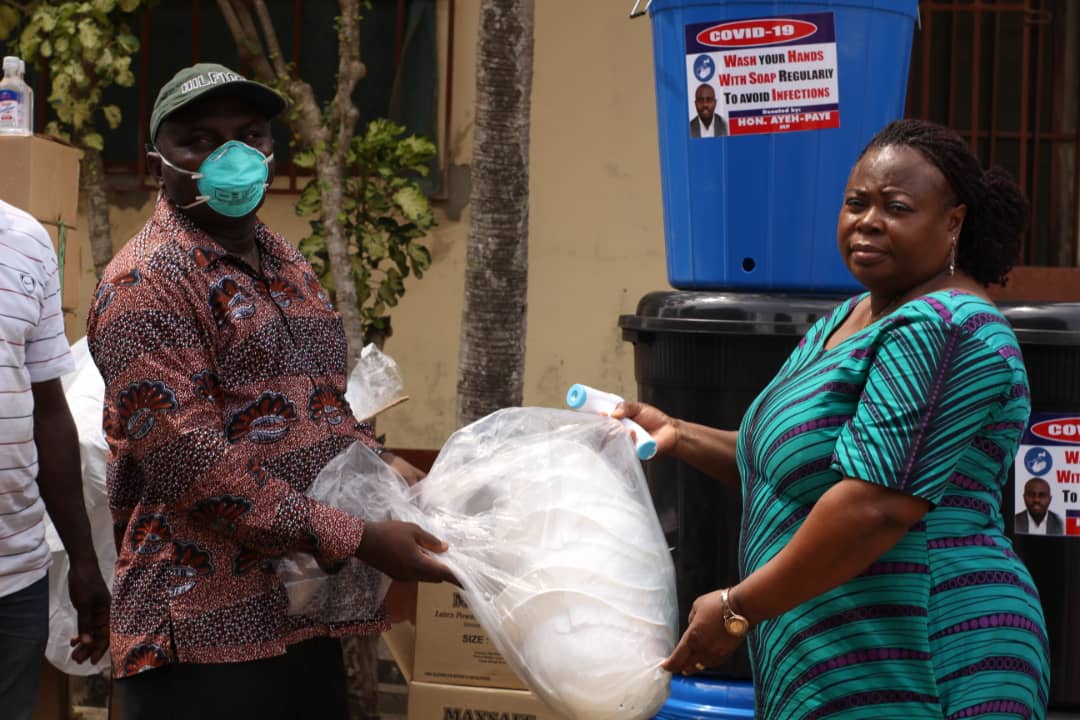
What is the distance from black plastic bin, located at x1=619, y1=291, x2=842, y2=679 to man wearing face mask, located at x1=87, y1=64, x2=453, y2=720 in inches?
37.7

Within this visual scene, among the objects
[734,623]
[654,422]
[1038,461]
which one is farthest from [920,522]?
[1038,461]

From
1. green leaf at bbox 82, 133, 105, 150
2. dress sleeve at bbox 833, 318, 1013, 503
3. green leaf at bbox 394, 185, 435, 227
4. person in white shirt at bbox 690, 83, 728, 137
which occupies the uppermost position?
green leaf at bbox 82, 133, 105, 150

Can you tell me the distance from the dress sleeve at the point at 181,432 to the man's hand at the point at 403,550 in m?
0.05

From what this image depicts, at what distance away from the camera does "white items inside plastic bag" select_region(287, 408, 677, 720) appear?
2102 mm

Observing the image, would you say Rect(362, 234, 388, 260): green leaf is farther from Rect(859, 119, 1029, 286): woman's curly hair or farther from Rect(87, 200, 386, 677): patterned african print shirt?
Rect(859, 119, 1029, 286): woman's curly hair

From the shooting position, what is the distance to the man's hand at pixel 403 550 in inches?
86.1

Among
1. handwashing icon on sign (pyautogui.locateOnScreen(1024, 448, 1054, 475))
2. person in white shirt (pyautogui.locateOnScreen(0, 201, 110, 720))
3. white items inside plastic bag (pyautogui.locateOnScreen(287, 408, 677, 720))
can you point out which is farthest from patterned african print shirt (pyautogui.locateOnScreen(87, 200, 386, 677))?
handwashing icon on sign (pyautogui.locateOnScreen(1024, 448, 1054, 475))

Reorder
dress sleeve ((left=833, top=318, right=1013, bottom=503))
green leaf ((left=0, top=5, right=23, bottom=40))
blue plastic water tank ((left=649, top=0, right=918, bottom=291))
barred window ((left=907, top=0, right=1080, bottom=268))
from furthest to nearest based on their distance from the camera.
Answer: barred window ((left=907, top=0, right=1080, bottom=268)) < green leaf ((left=0, top=5, right=23, bottom=40)) < blue plastic water tank ((left=649, top=0, right=918, bottom=291)) < dress sleeve ((left=833, top=318, right=1013, bottom=503))

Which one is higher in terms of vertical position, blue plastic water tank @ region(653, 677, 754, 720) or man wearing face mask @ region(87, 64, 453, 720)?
man wearing face mask @ region(87, 64, 453, 720)

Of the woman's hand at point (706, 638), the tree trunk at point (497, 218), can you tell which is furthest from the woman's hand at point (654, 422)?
the tree trunk at point (497, 218)

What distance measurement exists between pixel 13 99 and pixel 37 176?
268 mm

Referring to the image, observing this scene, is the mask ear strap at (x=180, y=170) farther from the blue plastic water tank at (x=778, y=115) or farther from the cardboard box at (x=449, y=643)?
the cardboard box at (x=449, y=643)

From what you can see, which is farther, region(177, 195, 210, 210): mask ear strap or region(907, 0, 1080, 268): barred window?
region(907, 0, 1080, 268): barred window

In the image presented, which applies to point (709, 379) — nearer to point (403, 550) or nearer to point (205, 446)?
point (403, 550)
